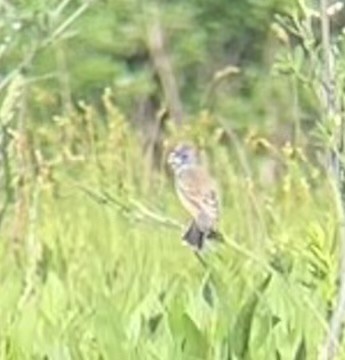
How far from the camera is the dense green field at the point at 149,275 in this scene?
4012 mm

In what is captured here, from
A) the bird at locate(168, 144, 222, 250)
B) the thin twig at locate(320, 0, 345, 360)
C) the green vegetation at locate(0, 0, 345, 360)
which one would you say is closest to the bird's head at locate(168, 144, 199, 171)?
the bird at locate(168, 144, 222, 250)

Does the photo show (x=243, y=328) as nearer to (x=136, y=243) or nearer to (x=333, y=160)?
(x=333, y=160)

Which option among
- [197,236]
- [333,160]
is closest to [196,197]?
[197,236]

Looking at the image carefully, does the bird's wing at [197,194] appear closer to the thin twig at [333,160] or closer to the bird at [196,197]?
the bird at [196,197]

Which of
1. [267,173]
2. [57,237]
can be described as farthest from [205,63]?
[57,237]

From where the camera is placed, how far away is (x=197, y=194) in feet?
12.5

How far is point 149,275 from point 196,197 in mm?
1284

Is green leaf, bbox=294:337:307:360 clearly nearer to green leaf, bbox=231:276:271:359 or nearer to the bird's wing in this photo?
green leaf, bbox=231:276:271:359

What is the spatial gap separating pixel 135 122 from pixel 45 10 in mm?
5279

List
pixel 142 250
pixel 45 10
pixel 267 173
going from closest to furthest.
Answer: pixel 45 10 < pixel 142 250 < pixel 267 173

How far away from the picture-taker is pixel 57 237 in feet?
18.7

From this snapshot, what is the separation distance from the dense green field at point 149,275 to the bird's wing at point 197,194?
0.25 ft

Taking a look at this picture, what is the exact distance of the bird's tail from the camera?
362 centimetres

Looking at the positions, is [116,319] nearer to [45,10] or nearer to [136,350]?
[136,350]
